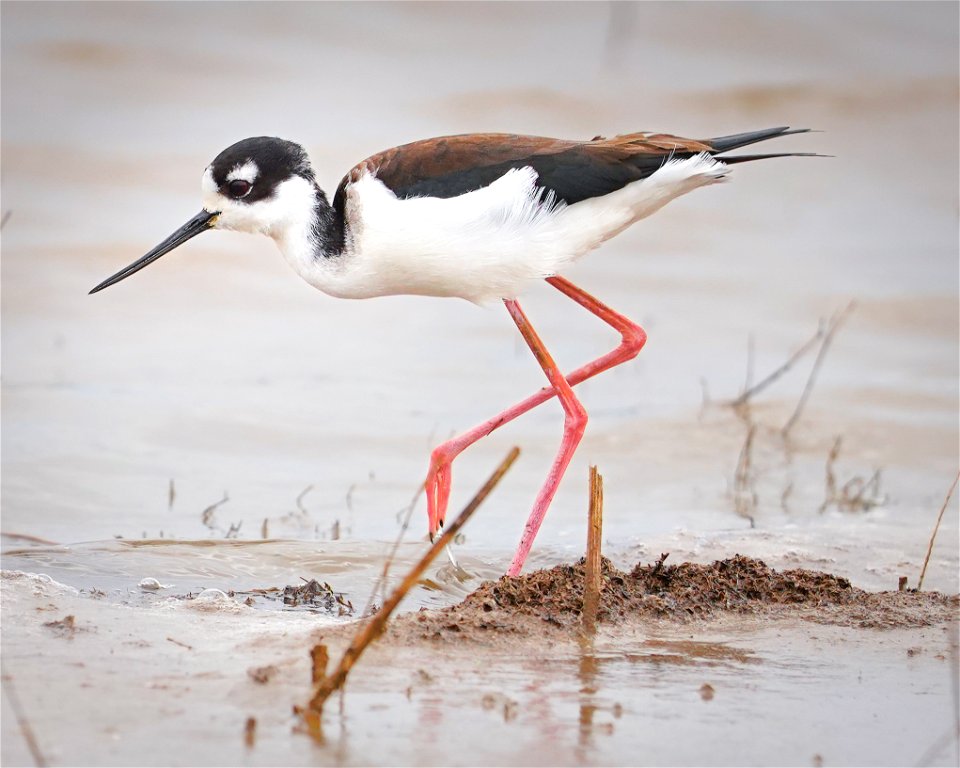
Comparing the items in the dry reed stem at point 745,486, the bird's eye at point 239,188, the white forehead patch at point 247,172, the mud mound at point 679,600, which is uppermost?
the white forehead patch at point 247,172

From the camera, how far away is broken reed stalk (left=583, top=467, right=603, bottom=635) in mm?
4547

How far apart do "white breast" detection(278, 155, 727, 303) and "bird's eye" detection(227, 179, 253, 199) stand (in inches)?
12.7

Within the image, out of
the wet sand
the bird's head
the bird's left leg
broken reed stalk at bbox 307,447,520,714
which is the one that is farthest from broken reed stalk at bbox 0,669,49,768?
the bird's head

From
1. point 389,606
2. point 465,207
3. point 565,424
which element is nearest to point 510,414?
point 565,424

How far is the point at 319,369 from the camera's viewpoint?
34.1 feet

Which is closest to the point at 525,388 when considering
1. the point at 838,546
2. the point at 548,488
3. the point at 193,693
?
the point at 838,546

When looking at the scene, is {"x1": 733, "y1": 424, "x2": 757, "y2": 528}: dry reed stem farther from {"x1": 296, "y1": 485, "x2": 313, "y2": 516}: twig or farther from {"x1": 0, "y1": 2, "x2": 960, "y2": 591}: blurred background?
{"x1": 296, "y1": 485, "x2": 313, "y2": 516}: twig

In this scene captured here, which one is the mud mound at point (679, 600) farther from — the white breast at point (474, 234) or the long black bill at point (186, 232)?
the long black bill at point (186, 232)

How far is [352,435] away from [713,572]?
4030 mm

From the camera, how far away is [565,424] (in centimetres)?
589

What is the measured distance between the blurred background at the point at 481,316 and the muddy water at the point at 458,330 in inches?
1.4

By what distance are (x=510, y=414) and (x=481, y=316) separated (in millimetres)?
6001

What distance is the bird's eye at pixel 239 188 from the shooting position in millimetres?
5785

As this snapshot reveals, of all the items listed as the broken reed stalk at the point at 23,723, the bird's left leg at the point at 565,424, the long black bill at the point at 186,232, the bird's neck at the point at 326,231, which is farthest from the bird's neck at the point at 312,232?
the broken reed stalk at the point at 23,723
